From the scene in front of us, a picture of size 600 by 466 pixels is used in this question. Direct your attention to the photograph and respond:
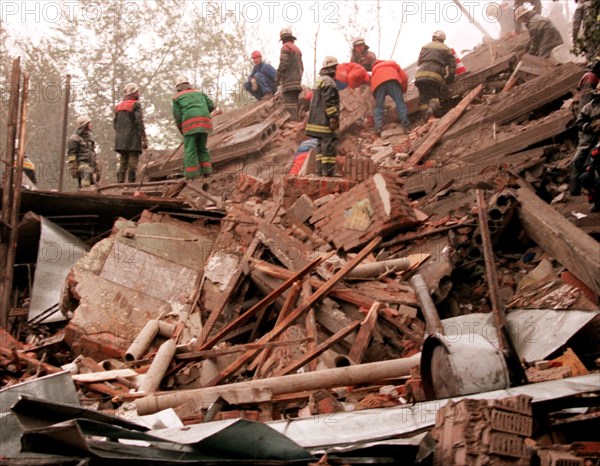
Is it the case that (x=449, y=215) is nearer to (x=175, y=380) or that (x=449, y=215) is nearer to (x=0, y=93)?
(x=175, y=380)

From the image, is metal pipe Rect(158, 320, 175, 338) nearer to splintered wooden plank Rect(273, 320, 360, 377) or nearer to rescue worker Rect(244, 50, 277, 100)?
splintered wooden plank Rect(273, 320, 360, 377)

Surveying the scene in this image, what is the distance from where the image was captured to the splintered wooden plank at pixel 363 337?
7781 mm

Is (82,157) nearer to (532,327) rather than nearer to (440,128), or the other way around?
(440,128)

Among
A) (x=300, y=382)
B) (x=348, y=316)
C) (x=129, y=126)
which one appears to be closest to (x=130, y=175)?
(x=129, y=126)

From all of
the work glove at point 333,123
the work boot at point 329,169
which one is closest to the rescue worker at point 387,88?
the work glove at point 333,123

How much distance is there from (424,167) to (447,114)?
1913mm

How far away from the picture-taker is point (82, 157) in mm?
15016

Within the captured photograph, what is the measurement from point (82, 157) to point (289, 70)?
15.6 ft

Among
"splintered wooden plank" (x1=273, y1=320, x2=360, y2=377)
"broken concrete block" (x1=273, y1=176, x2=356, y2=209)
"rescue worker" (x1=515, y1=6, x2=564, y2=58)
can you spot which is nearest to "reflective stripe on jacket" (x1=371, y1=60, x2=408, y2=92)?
"rescue worker" (x1=515, y1=6, x2=564, y2=58)

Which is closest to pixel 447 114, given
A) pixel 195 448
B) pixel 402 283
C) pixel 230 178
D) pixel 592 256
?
pixel 230 178

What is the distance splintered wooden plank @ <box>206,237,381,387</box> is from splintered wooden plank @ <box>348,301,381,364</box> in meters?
0.54

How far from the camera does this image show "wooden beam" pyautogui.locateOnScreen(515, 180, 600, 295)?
7.61 meters

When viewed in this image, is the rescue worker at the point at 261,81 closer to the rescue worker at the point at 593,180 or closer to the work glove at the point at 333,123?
the work glove at the point at 333,123

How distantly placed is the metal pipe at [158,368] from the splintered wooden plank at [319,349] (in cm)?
118
